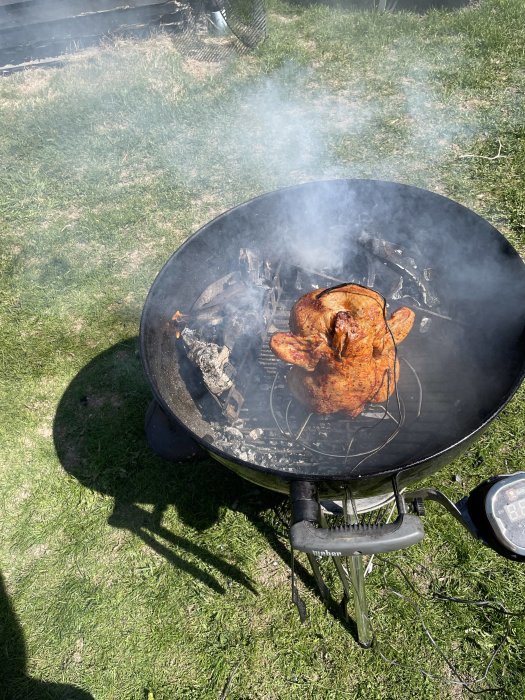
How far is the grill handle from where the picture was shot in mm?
2039

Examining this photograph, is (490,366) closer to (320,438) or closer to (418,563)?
(320,438)

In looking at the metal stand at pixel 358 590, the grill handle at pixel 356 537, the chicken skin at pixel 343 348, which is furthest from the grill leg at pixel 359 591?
the chicken skin at pixel 343 348

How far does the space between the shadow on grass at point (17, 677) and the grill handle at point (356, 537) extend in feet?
6.93

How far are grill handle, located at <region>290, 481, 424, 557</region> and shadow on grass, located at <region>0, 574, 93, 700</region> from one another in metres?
2.11

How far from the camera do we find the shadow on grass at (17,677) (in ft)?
10.3

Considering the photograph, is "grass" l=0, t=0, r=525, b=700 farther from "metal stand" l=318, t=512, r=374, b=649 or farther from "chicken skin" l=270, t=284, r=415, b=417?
"chicken skin" l=270, t=284, r=415, b=417

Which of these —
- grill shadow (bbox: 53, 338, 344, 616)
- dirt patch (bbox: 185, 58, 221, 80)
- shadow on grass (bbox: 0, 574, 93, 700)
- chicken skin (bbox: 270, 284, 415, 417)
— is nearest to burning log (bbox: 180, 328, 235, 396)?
chicken skin (bbox: 270, 284, 415, 417)

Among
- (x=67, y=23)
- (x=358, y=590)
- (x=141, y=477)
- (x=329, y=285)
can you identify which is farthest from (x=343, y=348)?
(x=67, y=23)

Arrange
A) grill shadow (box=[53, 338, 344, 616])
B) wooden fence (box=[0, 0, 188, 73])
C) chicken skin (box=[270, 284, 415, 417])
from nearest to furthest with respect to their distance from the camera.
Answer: chicken skin (box=[270, 284, 415, 417]), grill shadow (box=[53, 338, 344, 616]), wooden fence (box=[0, 0, 188, 73])

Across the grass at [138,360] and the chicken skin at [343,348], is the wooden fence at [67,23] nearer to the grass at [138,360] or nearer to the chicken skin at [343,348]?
the grass at [138,360]

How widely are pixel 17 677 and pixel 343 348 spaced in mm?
2943

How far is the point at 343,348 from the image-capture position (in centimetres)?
286

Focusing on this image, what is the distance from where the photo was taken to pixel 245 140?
7031 mm

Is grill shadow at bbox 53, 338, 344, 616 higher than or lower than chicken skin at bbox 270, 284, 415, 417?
lower
